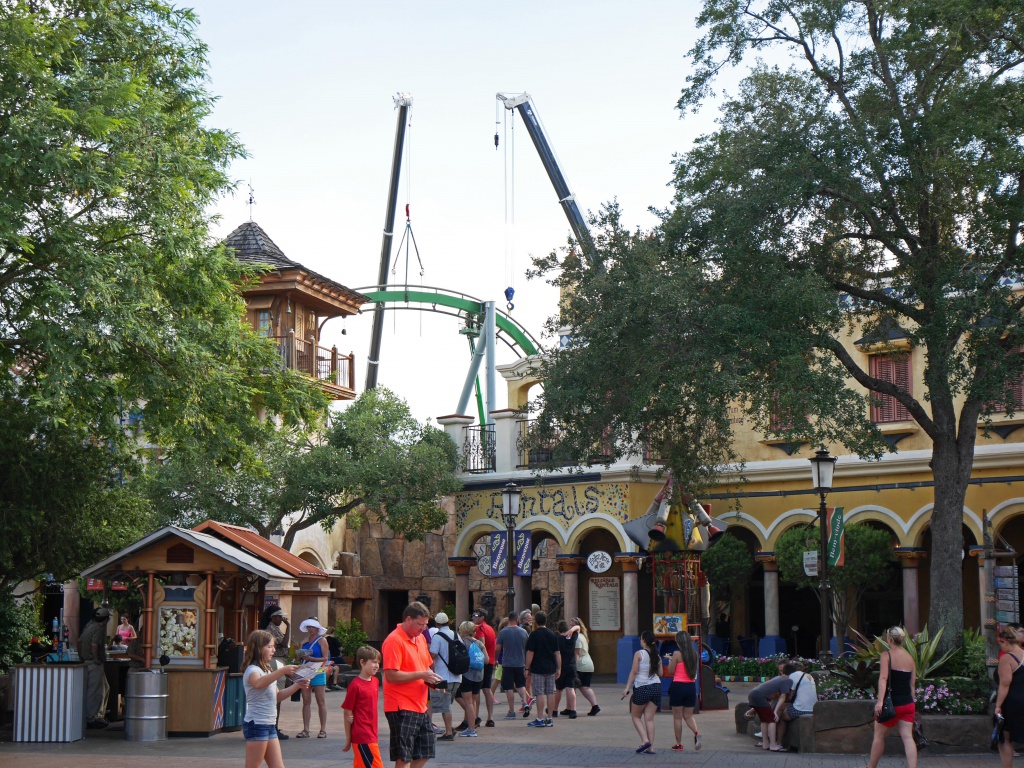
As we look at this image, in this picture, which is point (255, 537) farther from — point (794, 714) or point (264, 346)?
point (794, 714)

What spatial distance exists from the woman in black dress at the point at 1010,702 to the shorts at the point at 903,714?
84 cm

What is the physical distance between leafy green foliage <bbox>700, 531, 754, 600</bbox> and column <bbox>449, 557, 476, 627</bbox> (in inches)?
235

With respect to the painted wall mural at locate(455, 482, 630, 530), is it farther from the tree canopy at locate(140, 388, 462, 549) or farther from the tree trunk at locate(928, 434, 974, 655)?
the tree trunk at locate(928, 434, 974, 655)

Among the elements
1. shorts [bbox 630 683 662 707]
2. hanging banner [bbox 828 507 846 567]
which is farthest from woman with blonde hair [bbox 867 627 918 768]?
hanging banner [bbox 828 507 846 567]

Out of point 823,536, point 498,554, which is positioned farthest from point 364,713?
point 498,554

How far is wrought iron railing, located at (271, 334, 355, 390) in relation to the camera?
113 feet

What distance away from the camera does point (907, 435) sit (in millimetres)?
28516

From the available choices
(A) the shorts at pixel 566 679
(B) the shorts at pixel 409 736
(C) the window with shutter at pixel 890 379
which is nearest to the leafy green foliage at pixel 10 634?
(A) the shorts at pixel 566 679

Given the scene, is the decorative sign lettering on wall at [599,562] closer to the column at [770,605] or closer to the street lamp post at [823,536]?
the column at [770,605]

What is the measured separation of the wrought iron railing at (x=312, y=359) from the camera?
34.6m

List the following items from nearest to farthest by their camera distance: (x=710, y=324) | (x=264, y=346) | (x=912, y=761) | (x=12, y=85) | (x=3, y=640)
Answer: (x=912, y=761)
(x=12, y=85)
(x=710, y=324)
(x=264, y=346)
(x=3, y=640)

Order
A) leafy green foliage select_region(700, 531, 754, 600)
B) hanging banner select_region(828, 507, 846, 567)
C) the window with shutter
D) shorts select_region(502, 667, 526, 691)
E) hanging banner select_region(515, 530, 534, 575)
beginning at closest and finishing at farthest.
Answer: shorts select_region(502, 667, 526, 691) < hanging banner select_region(828, 507, 846, 567) < the window with shutter < leafy green foliage select_region(700, 531, 754, 600) < hanging banner select_region(515, 530, 534, 575)

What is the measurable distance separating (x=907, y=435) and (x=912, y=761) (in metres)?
17.0

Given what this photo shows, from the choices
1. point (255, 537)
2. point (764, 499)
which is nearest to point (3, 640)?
point (255, 537)
